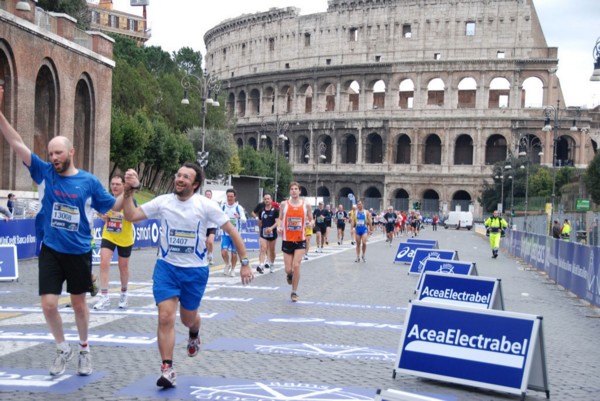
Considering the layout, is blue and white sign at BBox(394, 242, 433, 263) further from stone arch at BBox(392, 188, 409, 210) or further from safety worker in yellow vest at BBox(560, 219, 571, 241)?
stone arch at BBox(392, 188, 409, 210)

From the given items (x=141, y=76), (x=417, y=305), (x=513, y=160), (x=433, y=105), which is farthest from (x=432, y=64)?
(x=417, y=305)

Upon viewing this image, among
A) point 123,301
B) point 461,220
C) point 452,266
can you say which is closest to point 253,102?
point 461,220

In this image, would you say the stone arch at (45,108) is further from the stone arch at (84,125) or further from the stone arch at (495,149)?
the stone arch at (495,149)

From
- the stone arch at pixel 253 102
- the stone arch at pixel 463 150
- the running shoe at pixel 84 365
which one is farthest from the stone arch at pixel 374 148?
the running shoe at pixel 84 365

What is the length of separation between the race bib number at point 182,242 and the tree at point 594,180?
5098cm

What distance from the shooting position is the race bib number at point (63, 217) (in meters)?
6.86

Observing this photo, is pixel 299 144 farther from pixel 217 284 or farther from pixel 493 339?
pixel 493 339

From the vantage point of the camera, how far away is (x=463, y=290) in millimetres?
9953

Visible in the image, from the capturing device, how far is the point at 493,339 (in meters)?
7.00

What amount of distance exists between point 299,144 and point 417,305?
85.7 m

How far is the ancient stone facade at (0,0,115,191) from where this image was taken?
101 ft

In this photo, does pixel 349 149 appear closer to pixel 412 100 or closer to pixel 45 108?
pixel 412 100

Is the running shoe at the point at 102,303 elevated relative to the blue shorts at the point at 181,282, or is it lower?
lower

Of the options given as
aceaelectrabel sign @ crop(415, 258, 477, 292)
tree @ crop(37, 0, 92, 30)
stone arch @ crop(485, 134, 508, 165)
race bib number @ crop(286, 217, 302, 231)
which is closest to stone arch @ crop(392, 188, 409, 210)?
stone arch @ crop(485, 134, 508, 165)
